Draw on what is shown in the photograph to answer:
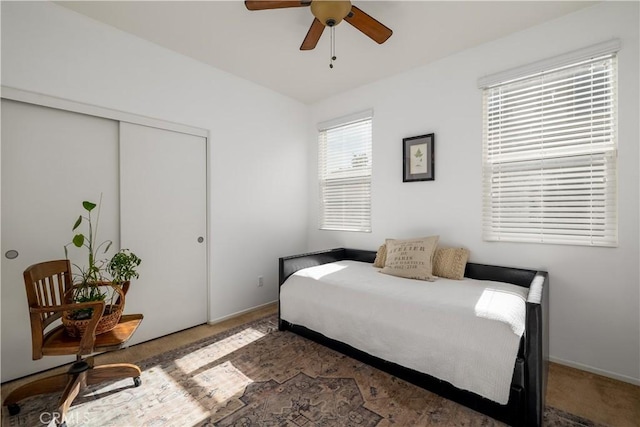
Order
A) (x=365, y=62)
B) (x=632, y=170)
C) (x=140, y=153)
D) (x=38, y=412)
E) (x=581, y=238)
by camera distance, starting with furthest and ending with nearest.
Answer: (x=365, y=62), (x=140, y=153), (x=581, y=238), (x=632, y=170), (x=38, y=412)

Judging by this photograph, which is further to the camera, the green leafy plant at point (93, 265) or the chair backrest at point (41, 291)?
the green leafy plant at point (93, 265)

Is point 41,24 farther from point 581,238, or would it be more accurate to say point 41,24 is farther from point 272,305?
point 581,238

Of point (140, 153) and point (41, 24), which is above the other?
point (41, 24)

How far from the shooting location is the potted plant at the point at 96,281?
1702 millimetres

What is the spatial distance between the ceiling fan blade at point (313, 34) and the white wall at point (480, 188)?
1.38 meters

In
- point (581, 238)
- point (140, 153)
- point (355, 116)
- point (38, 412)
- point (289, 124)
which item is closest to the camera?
point (38, 412)

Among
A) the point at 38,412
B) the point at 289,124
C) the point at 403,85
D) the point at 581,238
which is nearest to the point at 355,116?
the point at 403,85

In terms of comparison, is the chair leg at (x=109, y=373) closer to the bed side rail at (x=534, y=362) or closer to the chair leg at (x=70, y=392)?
the chair leg at (x=70, y=392)

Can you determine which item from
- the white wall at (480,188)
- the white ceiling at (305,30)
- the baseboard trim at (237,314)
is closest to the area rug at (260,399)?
the baseboard trim at (237,314)

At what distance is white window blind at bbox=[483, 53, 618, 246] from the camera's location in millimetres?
2080

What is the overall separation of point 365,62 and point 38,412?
12.1 feet

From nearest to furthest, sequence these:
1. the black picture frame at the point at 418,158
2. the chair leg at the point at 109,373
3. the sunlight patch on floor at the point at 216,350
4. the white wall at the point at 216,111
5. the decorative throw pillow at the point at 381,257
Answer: the chair leg at the point at 109,373 < the white wall at the point at 216,111 < the sunlight patch on floor at the point at 216,350 < the black picture frame at the point at 418,158 < the decorative throw pillow at the point at 381,257

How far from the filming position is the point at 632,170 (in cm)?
197

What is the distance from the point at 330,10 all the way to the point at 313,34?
340mm
